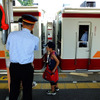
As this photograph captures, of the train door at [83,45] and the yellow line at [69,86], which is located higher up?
the train door at [83,45]

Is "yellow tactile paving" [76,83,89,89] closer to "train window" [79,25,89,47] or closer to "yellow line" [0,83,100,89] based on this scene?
"yellow line" [0,83,100,89]

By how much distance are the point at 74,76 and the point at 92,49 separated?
1.52 metres

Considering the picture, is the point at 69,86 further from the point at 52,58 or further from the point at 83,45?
the point at 83,45

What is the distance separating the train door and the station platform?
0.69 meters

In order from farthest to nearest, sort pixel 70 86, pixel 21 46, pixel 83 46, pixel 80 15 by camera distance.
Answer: pixel 83 46 < pixel 80 15 < pixel 70 86 < pixel 21 46

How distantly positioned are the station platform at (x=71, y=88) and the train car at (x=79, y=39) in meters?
0.59

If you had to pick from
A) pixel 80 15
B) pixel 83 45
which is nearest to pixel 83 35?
pixel 83 45

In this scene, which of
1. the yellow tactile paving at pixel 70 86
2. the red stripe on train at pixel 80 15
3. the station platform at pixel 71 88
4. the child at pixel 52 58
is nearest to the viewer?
the child at pixel 52 58

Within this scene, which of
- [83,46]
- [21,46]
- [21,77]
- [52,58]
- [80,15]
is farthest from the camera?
[83,46]

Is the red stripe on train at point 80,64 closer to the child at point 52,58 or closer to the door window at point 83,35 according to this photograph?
the door window at point 83,35

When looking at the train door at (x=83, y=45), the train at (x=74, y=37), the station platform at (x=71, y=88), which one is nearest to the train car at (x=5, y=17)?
the station platform at (x=71, y=88)

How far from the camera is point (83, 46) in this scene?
5672mm

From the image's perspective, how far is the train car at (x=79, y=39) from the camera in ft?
17.3

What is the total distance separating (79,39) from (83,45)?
339 mm
